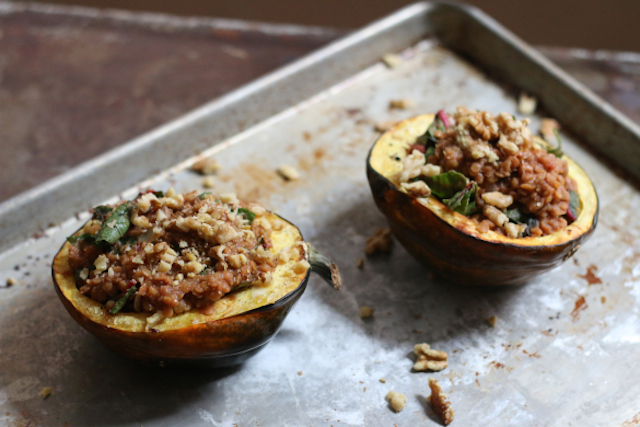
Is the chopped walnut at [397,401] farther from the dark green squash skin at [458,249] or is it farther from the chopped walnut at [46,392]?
the chopped walnut at [46,392]

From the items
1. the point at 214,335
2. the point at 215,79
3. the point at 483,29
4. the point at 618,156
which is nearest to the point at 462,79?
the point at 483,29

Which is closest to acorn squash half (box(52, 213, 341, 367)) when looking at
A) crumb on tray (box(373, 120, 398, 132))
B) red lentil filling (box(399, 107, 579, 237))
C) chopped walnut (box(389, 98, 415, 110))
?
red lentil filling (box(399, 107, 579, 237))

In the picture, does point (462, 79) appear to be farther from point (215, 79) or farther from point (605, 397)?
point (605, 397)

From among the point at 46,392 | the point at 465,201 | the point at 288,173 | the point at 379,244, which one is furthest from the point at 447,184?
the point at 46,392

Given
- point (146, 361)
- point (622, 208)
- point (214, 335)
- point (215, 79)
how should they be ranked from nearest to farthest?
point (214, 335), point (146, 361), point (622, 208), point (215, 79)

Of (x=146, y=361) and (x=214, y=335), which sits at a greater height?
(x=214, y=335)

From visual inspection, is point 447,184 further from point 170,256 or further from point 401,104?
point 401,104

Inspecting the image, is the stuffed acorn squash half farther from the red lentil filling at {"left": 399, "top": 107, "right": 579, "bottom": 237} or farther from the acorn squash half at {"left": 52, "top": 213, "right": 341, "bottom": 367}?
the red lentil filling at {"left": 399, "top": 107, "right": 579, "bottom": 237}

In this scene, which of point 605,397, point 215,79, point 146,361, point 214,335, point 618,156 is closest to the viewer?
point 214,335
